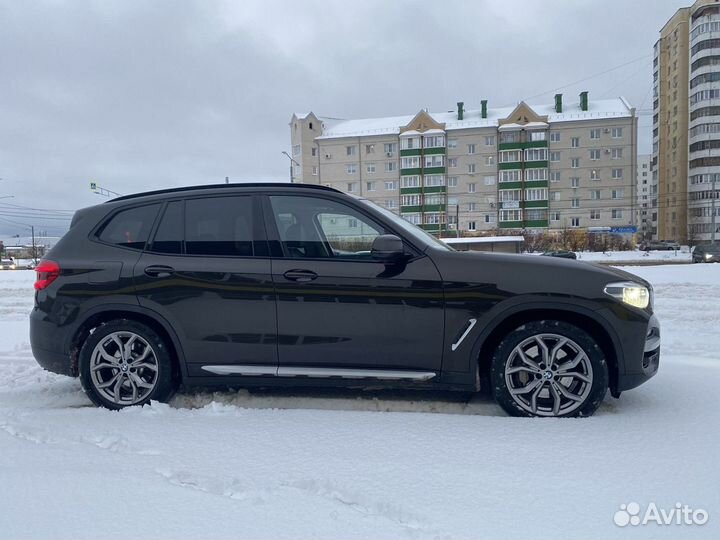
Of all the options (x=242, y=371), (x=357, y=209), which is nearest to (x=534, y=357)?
(x=357, y=209)

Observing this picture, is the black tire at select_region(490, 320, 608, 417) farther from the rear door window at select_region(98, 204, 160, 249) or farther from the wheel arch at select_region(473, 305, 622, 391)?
the rear door window at select_region(98, 204, 160, 249)

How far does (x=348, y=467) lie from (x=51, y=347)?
2.56 m

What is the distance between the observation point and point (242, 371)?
3547mm

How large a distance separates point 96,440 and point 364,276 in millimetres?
1956

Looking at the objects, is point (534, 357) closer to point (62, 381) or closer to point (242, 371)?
point (242, 371)

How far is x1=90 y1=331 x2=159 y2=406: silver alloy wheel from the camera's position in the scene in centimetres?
364

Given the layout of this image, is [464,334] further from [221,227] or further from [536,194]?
[536,194]

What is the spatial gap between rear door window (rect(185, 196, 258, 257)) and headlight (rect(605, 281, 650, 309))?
8.13ft

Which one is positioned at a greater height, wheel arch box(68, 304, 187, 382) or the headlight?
the headlight

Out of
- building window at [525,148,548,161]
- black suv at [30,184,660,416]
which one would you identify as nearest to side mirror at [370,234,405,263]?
black suv at [30,184,660,416]

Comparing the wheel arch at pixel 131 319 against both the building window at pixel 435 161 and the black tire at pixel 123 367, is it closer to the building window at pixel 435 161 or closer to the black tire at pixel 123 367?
the black tire at pixel 123 367

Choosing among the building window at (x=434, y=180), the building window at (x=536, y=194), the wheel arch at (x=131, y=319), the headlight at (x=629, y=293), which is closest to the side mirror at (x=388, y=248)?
the headlight at (x=629, y=293)

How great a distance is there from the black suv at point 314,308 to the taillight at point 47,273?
0.01 m

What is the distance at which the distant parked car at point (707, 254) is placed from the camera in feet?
102
